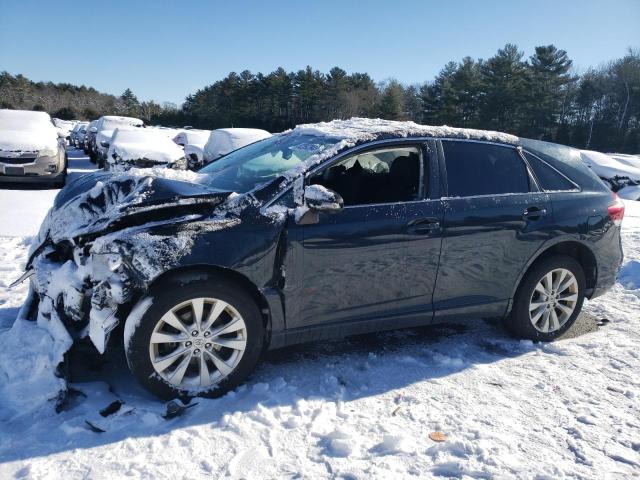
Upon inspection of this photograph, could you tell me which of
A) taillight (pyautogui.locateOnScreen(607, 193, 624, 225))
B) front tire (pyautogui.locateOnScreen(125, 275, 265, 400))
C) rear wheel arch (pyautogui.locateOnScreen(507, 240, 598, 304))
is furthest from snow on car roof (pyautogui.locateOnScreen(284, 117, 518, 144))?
front tire (pyautogui.locateOnScreen(125, 275, 265, 400))

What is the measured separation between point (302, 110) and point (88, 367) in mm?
60127

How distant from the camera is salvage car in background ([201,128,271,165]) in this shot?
1358cm

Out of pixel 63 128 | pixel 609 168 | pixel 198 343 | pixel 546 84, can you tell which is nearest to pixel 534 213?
pixel 198 343

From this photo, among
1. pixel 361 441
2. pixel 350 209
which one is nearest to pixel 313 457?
pixel 361 441

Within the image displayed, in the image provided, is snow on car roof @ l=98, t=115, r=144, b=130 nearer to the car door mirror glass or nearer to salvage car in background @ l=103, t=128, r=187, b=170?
salvage car in background @ l=103, t=128, r=187, b=170

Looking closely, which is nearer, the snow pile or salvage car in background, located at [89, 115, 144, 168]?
the snow pile

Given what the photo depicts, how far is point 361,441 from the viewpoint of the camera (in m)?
2.85

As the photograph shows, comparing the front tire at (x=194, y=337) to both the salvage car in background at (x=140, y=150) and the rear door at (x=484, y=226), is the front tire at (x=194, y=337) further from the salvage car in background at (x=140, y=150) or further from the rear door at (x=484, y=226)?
the salvage car in background at (x=140, y=150)

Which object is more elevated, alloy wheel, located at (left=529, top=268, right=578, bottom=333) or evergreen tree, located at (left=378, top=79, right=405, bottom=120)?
evergreen tree, located at (left=378, top=79, right=405, bottom=120)

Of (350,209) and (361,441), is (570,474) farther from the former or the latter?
(350,209)

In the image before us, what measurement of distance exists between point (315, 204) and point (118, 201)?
131cm

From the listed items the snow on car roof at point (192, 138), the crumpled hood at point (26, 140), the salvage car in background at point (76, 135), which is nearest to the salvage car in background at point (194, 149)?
the snow on car roof at point (192, 138)

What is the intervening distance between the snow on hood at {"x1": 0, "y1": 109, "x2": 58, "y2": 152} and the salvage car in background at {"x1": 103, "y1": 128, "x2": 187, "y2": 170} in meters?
1.40

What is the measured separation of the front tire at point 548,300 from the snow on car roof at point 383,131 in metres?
1.12
